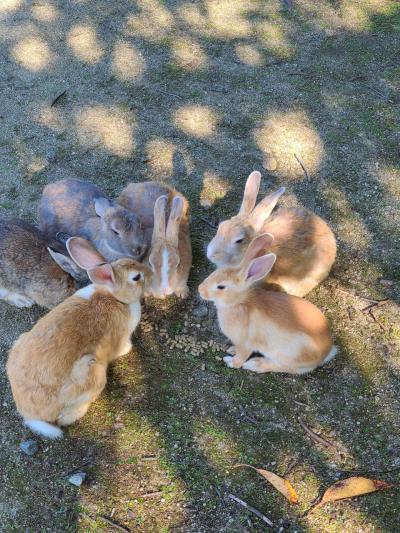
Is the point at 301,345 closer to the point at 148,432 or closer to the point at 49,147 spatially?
the point at 148,432

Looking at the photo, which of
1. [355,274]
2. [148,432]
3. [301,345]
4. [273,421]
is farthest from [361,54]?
[148,432]

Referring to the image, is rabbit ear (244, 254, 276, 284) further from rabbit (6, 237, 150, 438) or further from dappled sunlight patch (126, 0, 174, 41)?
dappled sunlight patch (126, 0, 174, 41)

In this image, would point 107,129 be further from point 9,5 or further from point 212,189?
point 9,5

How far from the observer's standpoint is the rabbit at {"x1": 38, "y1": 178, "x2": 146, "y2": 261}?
4.03 m

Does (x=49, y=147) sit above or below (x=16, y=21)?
below

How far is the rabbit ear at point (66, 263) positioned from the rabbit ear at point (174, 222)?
76cm


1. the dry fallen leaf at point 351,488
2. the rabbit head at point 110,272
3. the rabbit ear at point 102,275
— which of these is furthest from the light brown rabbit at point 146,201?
the dry fallen leaf at point 351,488

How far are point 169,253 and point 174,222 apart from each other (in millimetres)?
253

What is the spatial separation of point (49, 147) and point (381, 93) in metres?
3.70

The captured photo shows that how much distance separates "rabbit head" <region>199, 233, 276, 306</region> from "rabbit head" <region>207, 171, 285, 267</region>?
39cm

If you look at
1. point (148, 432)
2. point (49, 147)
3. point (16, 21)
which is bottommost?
point (148, 432)

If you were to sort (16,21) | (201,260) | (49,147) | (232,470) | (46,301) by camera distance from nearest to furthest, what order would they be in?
(232,470) → (46,301) → (201,260) → (49,147) → (16,21)

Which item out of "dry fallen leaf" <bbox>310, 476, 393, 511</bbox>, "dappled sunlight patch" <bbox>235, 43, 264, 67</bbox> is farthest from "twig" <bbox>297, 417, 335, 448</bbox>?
"dappled sunlight patch" <bbox>235, 43, 264, 67</bbox>

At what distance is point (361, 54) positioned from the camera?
5977 millimetres
